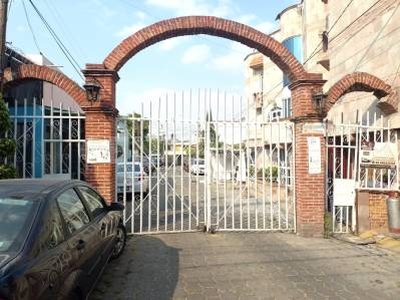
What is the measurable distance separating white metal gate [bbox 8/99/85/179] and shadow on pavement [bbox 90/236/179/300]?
89.4 inches

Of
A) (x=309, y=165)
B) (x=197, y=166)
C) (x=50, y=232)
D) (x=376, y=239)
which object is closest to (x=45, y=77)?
(x=197, y=166)

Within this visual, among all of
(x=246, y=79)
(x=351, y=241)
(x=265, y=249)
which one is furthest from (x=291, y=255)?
(x=246, y=79)

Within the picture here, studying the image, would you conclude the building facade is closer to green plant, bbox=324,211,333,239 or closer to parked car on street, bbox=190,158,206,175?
green plant, bbox=324,211,333,239

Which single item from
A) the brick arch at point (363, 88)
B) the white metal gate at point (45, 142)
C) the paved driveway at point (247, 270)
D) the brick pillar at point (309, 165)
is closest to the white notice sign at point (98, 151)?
the white metal gate at point (45, 142)

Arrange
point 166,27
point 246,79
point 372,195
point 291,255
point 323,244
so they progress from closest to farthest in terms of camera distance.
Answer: point 291,255 → point 323,244 → point 166,27 → point 372,195 → point 246,79

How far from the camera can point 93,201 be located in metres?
5.61

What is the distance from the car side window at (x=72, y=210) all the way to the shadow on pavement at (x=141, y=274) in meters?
1.19

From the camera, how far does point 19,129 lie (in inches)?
352

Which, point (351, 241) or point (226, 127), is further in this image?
point (226, 127)

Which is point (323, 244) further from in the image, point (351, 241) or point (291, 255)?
point (291, 255)

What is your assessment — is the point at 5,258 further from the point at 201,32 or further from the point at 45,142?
the point at 201,32

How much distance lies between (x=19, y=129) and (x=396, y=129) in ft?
28.5

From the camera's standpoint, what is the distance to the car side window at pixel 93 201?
529 cm

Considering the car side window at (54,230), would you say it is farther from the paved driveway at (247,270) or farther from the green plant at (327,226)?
the green plant at (327,226)
